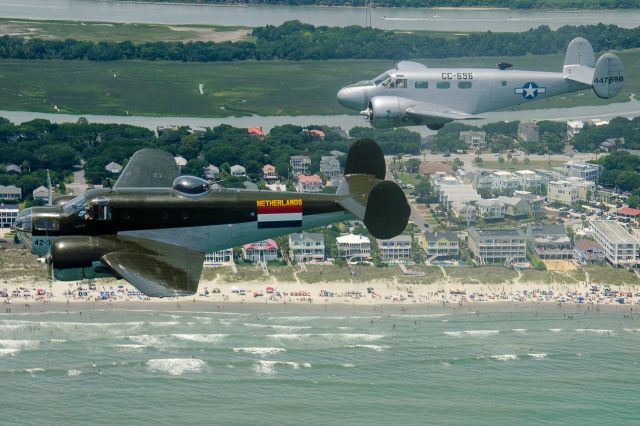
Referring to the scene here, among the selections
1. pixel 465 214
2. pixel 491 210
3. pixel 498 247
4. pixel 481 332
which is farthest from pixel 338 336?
pixel 491 210

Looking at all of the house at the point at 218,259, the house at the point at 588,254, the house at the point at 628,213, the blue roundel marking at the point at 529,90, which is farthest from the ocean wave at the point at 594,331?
the blue roundel marking at the point at 529,90

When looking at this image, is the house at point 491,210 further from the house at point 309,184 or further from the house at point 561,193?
the house at point 309,184

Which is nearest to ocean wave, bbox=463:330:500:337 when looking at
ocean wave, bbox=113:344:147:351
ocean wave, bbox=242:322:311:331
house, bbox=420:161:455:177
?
ocean wave, bbox=242:322:311:331

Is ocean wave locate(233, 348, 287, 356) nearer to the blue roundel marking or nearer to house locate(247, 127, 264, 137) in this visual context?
the blue roundel marking

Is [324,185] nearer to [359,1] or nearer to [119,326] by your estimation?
[119,326]

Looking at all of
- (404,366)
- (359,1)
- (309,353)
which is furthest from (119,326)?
(359,1)

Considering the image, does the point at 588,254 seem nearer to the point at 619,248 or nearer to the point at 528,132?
the point at 619,248
